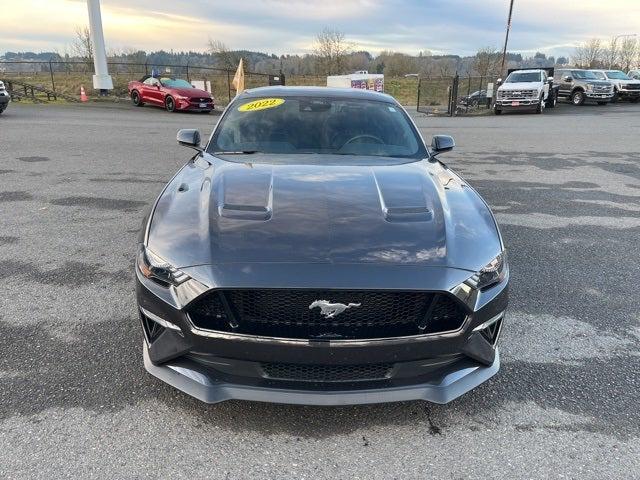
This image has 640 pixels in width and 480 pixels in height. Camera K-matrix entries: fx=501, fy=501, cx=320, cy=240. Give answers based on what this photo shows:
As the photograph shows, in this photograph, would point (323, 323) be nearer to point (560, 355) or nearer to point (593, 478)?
point (593, 478)

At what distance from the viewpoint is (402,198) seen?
9.66 feet

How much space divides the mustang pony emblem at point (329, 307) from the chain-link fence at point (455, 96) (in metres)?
25.1

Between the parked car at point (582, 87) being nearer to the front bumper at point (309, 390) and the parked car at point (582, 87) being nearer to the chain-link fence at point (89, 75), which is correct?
the chain-link fence at point (89, 75)

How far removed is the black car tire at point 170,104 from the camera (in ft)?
74.4

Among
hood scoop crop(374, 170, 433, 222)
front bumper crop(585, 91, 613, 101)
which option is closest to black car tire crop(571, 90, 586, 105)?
A: front bumper crop(585, 91, 613, 101)

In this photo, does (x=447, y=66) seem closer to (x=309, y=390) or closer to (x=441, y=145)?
(x=441, y=145)

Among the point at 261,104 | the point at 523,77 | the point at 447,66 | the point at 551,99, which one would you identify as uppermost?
the point at 447,66

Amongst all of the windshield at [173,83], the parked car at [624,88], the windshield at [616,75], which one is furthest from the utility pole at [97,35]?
the windshield at [616,75]

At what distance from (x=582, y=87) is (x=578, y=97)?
2.06 feet

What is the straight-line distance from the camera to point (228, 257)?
7.70ft

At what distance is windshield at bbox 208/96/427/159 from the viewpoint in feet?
13.0

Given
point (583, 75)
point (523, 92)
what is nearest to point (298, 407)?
point (523, 92)

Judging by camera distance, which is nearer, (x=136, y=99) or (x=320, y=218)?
(x=320, y=218)

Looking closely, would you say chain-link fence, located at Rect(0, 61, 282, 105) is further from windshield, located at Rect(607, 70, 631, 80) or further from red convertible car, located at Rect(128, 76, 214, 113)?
windshield, located at Rect(607, 70, 631, 80)
